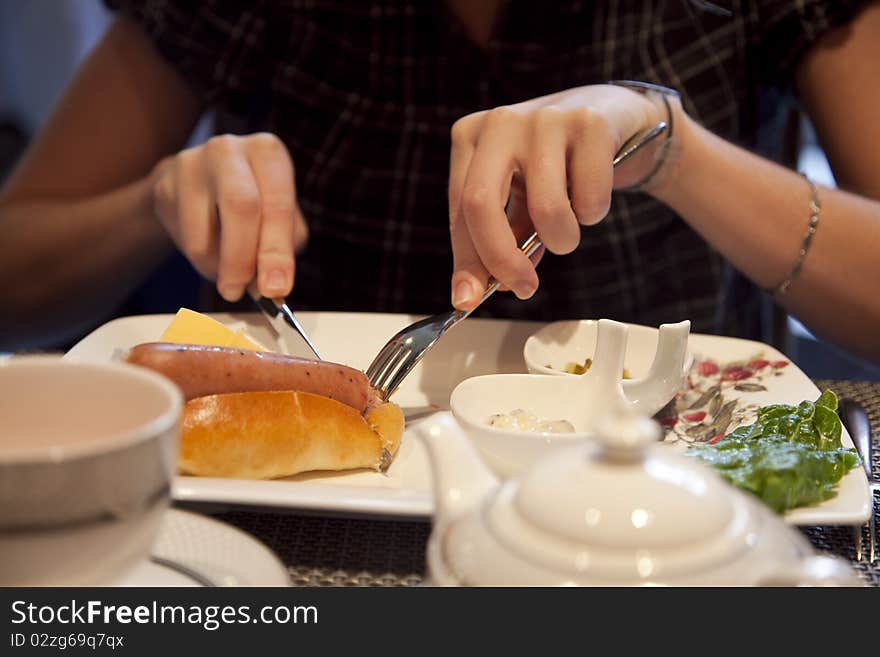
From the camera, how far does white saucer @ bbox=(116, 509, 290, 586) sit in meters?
0.64

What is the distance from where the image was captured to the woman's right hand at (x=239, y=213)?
4.26 ft

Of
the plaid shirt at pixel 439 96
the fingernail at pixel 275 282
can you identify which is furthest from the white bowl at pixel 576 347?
the plaid shirt at pixel 439 96

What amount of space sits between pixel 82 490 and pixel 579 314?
1342 mm

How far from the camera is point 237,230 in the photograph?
1300mm

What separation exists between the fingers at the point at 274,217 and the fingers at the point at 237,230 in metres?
0.02

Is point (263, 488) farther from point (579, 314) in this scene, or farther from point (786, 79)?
point (786, 79)

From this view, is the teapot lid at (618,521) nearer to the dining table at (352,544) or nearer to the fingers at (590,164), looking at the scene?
the dining table at (352,544)

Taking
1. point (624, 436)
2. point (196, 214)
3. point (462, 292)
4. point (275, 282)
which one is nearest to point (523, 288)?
point (462, 292)

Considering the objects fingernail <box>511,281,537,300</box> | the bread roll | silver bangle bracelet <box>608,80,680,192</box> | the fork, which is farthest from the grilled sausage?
silver bangle bracelet <box>608,80,680,192</box>

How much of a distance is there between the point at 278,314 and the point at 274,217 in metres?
0.14

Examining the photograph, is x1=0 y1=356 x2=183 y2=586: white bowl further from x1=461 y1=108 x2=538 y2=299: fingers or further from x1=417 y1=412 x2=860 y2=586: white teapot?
x1=461 y1=108 x2=538 y2=299: fingers

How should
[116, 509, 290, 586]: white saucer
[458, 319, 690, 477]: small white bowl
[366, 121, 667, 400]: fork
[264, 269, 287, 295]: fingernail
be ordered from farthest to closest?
[264, 269, 287, 295]: fingernail, [366, 121, 667, 400]: fork, [458, 319, 690, 477]: small white bowl, [116, 509, 290, 586]: white saucer

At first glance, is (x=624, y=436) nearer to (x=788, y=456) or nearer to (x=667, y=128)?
(x=788, y=456)
